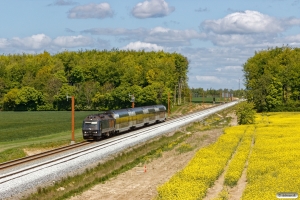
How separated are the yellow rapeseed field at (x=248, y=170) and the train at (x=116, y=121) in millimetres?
15288

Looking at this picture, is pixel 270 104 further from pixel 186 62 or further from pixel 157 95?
pixel 186 62

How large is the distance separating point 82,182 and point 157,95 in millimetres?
121250

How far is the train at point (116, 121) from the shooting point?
5650 cm

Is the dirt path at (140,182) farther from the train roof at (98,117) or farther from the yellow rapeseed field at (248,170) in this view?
the train roof at (98,117)

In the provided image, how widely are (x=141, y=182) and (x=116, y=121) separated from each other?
31.7 m

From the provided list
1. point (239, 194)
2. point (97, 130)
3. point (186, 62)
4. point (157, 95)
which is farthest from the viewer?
point (186, 62)

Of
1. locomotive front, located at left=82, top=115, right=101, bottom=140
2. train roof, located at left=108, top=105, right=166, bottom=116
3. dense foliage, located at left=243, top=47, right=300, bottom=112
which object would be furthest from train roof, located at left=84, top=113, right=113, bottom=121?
dense foliage, located at left=243, top=47, right=300, bottom=112

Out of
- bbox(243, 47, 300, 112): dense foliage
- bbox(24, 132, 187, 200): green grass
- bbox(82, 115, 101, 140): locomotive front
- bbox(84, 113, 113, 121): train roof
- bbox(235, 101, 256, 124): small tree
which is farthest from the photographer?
bbox(243, 47, 300, 112): dense foliage

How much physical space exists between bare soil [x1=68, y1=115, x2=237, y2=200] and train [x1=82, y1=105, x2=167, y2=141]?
1568cm

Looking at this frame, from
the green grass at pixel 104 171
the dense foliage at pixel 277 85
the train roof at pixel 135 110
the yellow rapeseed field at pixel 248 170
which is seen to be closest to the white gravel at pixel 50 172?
the green grass at pixel 104 171

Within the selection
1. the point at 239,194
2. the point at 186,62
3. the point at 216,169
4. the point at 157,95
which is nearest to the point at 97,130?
the point at 216,169

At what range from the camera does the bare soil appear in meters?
28.1

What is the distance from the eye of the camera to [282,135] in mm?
56812

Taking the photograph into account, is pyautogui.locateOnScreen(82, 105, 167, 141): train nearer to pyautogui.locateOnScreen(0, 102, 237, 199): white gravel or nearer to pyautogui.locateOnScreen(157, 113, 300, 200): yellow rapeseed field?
pyautogui.locateOnScreen(0, 102, 237, 199): white gravel
